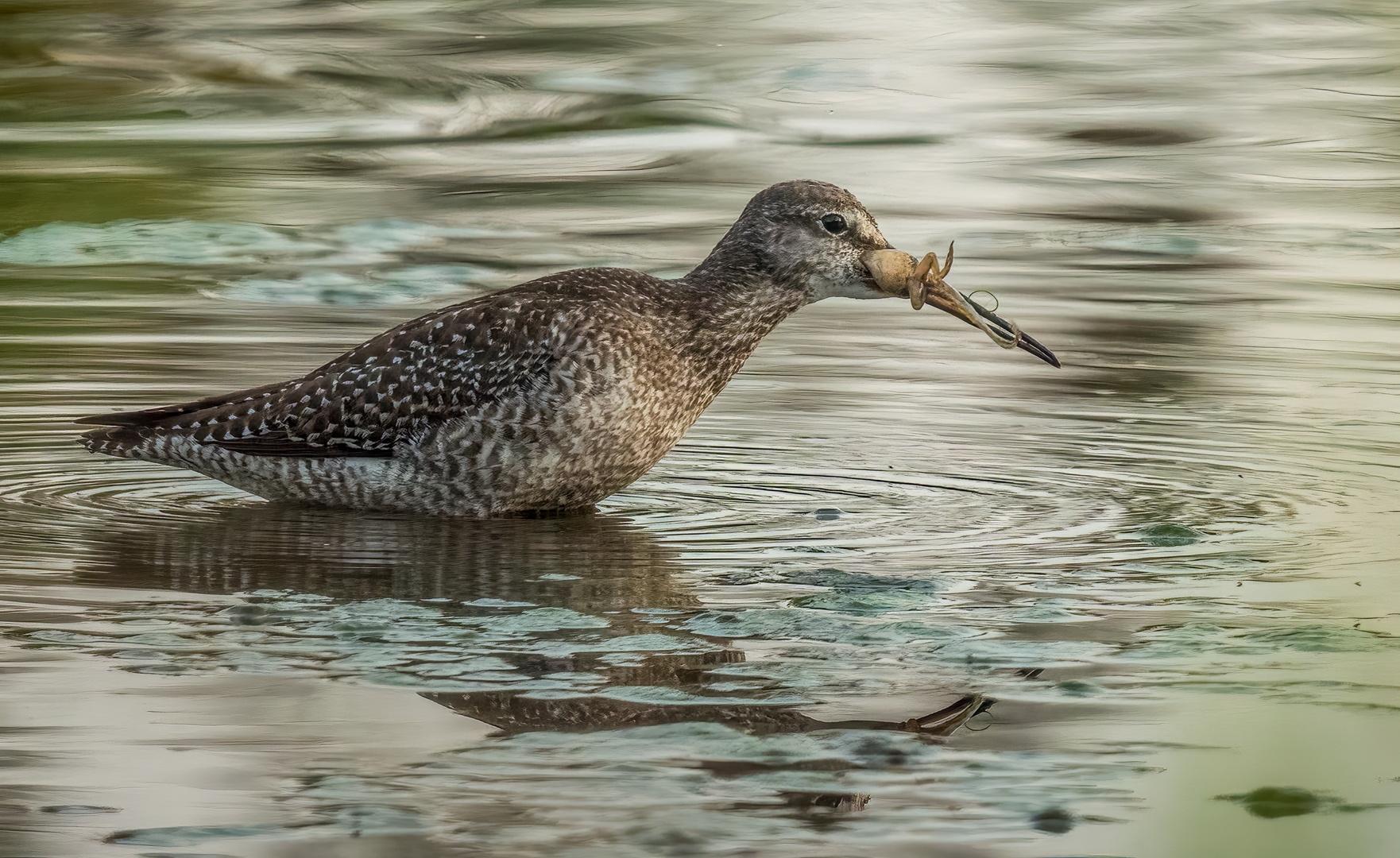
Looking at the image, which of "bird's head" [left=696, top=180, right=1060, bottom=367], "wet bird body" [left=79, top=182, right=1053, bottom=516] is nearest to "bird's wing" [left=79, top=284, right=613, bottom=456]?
"wet bird body" [left=79, top=182, right=1053, bottom=516]

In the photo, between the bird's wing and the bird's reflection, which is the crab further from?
the bird's reflection

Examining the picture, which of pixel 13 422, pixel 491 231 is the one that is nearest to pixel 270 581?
pixel 13 422

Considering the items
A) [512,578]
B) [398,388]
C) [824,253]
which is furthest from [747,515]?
[398,388]

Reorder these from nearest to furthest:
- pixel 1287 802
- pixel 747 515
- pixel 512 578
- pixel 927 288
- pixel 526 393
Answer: pixel 1287 802 < pixel 512 578 < pixel 526 393 < pixel 747 515 < pixel 927 288

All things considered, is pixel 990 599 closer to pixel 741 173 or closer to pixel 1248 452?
pixel 1248 452

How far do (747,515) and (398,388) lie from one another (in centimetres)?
157

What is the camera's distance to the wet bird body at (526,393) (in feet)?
27.5

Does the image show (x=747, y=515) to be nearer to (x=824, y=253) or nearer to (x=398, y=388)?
(x=824, y=253)

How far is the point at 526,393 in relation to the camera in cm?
834

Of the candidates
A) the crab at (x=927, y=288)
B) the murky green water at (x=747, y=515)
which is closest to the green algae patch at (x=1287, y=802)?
the murky green water at (x=747, y=515)

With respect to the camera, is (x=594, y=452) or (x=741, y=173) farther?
(x=741, y=173)

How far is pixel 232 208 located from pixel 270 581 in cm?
958

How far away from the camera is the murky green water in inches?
207

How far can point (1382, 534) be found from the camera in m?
8.10
